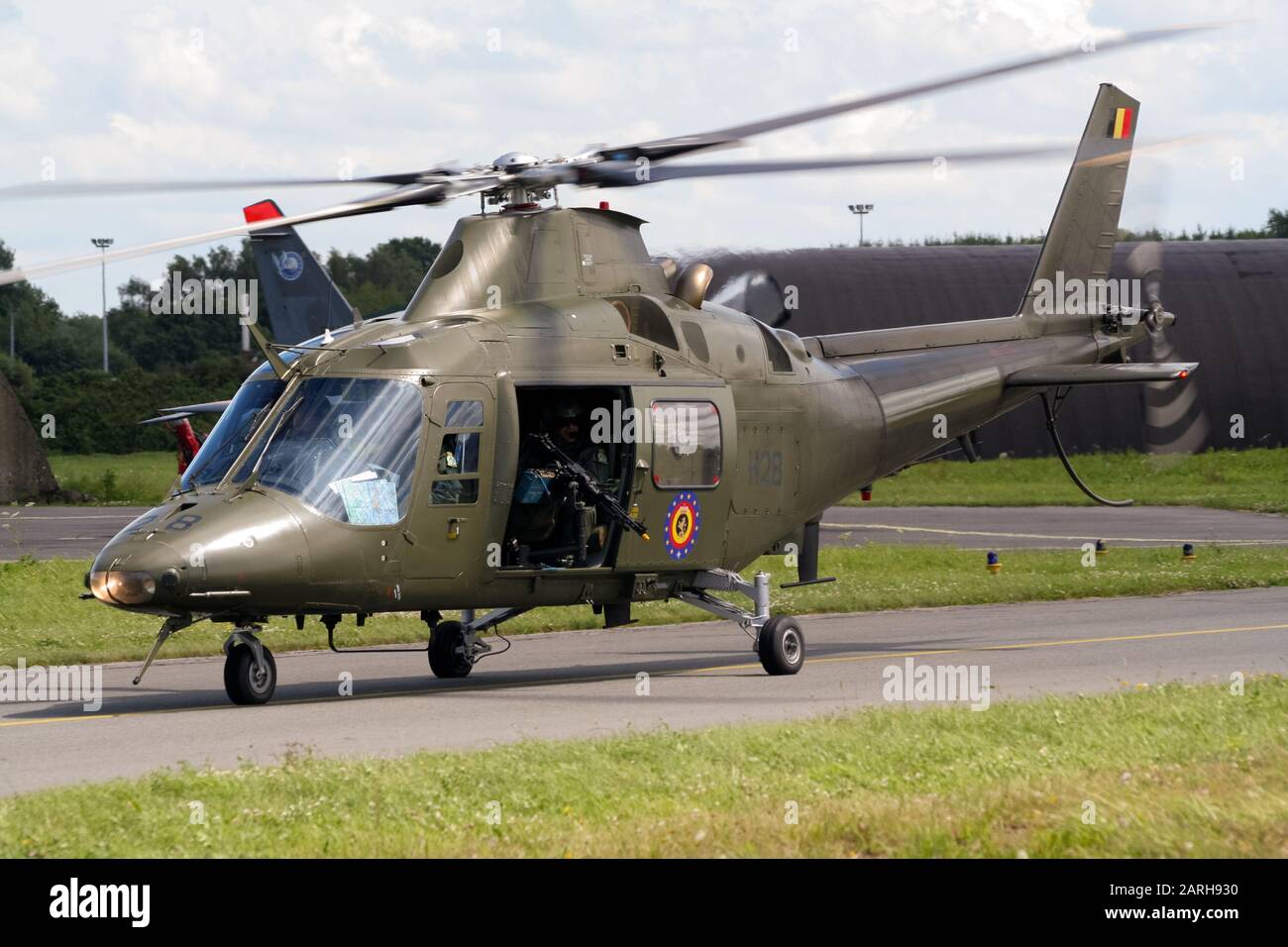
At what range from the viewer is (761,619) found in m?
16.8

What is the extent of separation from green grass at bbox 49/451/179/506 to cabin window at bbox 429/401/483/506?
28455 millimetres

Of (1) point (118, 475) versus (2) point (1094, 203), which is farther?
(1) point (118, 475)

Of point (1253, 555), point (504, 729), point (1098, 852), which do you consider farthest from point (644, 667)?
point (1253, 555)

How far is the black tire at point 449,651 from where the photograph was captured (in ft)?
55.4

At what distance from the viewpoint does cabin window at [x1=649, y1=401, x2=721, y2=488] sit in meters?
16.1

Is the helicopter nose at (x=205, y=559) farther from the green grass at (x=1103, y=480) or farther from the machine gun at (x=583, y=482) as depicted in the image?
the green grass at (x=1103, y=480)

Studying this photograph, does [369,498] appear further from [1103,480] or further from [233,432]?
[1103,480]

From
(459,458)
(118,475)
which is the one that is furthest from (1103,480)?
(459,458)

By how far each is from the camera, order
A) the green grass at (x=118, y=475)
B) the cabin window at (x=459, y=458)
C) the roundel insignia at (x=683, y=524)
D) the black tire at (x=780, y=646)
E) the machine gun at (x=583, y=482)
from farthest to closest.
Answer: the green grass at (x=118, y=475) → the black tire at (x=780, y=646) → the roundel insignia at (x=683, y=524) → the machine gun at (x=583, y=482) → the cabin window at (x=459, y=458)

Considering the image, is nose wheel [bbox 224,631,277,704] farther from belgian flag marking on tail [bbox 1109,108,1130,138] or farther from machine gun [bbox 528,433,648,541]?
belgian flag marking on tail [bbox 1109,108,1130,138]

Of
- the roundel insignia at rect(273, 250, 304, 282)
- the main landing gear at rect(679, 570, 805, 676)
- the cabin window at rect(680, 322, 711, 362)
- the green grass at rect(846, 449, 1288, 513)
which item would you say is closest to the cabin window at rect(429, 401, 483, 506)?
the cabin window at rect(680, 322, 711, 362)

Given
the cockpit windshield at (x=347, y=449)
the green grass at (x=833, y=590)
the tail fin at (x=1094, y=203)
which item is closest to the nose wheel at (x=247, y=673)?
the cockpit windshield at (x=347, y=449)

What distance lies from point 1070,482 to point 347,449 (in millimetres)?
39463

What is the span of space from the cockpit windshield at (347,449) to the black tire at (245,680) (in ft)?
5.08
